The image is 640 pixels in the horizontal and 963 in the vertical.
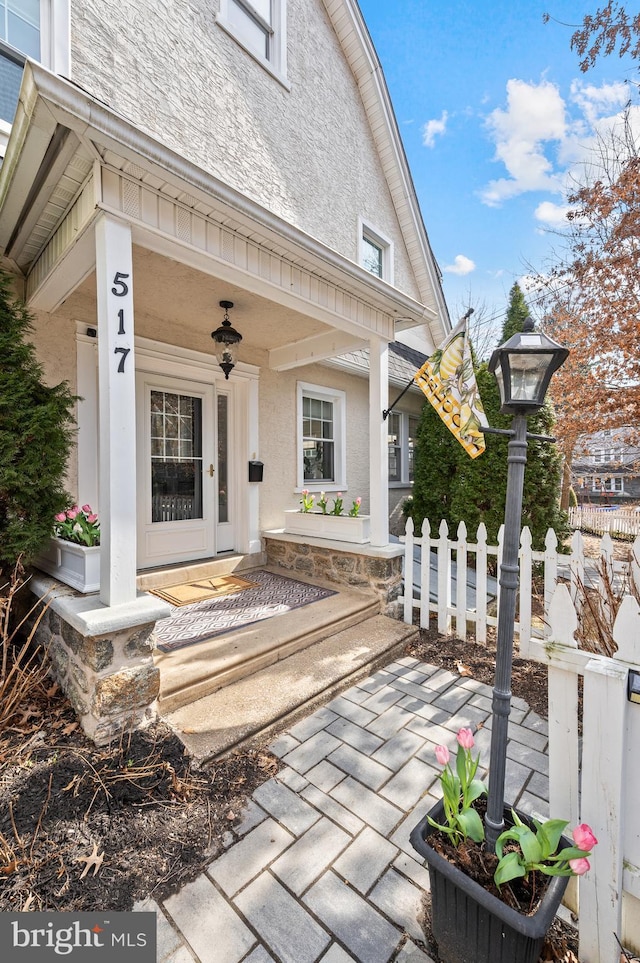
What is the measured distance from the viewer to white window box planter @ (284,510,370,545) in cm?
430

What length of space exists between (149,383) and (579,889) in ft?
15.4

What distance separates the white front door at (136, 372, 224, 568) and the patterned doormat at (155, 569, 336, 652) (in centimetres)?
88

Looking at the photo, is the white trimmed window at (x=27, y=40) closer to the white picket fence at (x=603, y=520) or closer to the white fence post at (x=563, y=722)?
the white fence post at (x=563, y=722)

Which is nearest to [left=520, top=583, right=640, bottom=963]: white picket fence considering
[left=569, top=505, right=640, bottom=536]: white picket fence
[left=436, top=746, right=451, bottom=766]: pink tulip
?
[left=436, top=746, right=451, bottom=766]: pink tulip

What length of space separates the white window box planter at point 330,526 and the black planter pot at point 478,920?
3.02 metres

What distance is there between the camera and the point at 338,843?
1708mm

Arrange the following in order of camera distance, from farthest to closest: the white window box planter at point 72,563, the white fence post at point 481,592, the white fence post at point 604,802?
the white fence post at point 481,592 → the white window box planter at point 72,563 → the white fence post at point 604,802

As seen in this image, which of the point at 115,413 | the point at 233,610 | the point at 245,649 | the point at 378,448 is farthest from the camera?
the point at 378,448

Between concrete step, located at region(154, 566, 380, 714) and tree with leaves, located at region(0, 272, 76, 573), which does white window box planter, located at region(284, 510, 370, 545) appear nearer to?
concrete step, located at region(154, 566, 380, 714)

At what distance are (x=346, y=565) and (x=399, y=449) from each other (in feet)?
13.7

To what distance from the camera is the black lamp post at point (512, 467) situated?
4.60 ft

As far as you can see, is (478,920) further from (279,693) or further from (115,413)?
(115,413)

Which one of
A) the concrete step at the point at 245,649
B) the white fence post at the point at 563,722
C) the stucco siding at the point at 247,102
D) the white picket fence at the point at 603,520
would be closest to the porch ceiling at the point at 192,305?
the stucco siding at the point at 247,102

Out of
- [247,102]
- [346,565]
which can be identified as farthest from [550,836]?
[247,102]
